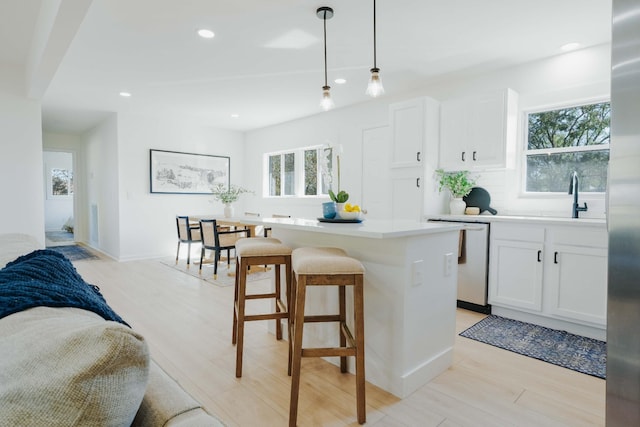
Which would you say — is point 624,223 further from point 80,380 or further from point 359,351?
point 359,351

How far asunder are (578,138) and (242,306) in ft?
11.6

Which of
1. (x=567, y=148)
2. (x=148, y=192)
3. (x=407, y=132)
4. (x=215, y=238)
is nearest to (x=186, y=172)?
(x=148, y=192)

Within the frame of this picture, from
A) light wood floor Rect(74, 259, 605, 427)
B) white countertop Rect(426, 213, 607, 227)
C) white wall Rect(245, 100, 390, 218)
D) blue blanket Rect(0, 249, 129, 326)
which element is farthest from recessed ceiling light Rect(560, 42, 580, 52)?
blue blanket Rect(0, 249, 129, 326)

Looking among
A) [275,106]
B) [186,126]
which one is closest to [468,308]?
[275,106]

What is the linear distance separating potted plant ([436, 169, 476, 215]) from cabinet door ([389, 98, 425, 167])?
0.36 meters

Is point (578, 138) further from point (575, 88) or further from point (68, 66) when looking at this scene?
point (68, 66)

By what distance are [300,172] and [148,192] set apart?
270cm

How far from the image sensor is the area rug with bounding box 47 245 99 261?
6.08 metres

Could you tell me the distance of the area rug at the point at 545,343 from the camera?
2.34 m

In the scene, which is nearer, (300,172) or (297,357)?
(297,357)

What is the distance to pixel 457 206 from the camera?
Answer: 3.90m

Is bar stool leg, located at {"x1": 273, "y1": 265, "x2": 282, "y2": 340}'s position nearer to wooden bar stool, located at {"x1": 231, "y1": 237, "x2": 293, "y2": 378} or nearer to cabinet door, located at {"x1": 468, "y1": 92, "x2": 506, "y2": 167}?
wooden bar stool, located at {"x1": 231, "y1": 237, "x2": 293, "y2": 378}

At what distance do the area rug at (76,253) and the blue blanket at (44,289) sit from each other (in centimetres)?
587

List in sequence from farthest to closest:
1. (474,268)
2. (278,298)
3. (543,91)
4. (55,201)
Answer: (55,201) → (543,91) → (474,268) → (278,298)
